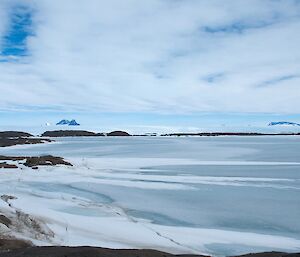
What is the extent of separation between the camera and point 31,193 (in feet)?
47.8

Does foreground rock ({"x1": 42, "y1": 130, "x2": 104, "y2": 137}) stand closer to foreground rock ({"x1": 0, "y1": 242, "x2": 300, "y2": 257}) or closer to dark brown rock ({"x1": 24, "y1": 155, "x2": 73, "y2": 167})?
dark brown rock ({"x1": 24, "y1": 155, "x2": 73, "y2": 167})

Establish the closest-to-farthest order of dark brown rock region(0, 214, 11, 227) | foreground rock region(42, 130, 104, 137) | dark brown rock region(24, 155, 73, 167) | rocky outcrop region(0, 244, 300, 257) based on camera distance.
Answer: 1. rocky outcrop region(0, 244, 300, 257)
2. dark brown rock region(0, 214, 11, 227)
3. dark brown rock region(24, 155, 73, 167)
4. foreground rock region(42, 130, 104, 137)

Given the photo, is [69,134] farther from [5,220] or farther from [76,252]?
[76,252]

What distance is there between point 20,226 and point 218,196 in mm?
7220

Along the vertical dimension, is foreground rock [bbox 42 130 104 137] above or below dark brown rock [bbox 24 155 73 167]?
above

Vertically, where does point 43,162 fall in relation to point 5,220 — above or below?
above

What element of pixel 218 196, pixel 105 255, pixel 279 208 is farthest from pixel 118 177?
pixel 105 255

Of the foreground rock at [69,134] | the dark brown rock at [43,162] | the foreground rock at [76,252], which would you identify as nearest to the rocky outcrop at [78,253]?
the foreground rock at [76,252]

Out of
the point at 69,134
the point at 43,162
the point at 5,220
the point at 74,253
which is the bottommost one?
the point at 5,220

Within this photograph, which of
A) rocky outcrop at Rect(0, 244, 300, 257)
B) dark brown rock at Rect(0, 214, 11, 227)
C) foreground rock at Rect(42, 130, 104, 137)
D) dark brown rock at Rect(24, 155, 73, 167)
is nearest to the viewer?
rocky outcrop at Rect(0, 244, 300, 257)

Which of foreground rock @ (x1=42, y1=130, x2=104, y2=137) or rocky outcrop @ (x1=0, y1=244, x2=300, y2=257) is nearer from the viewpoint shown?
rocky outcrop @ (x1=0, y1=244, x2=300, y2=257)

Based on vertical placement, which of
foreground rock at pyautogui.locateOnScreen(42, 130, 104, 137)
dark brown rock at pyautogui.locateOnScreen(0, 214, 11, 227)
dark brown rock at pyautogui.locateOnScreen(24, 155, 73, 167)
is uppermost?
foreground rock at pyautogui.locateOnScreen(42, 130, 104, 137)

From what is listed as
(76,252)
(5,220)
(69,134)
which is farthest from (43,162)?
(69,134)

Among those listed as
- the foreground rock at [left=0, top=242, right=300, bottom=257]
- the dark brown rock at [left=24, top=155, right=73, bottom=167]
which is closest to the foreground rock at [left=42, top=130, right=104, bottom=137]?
the dark brown rock at [left=24, top=155, right=73, bottom=167]
